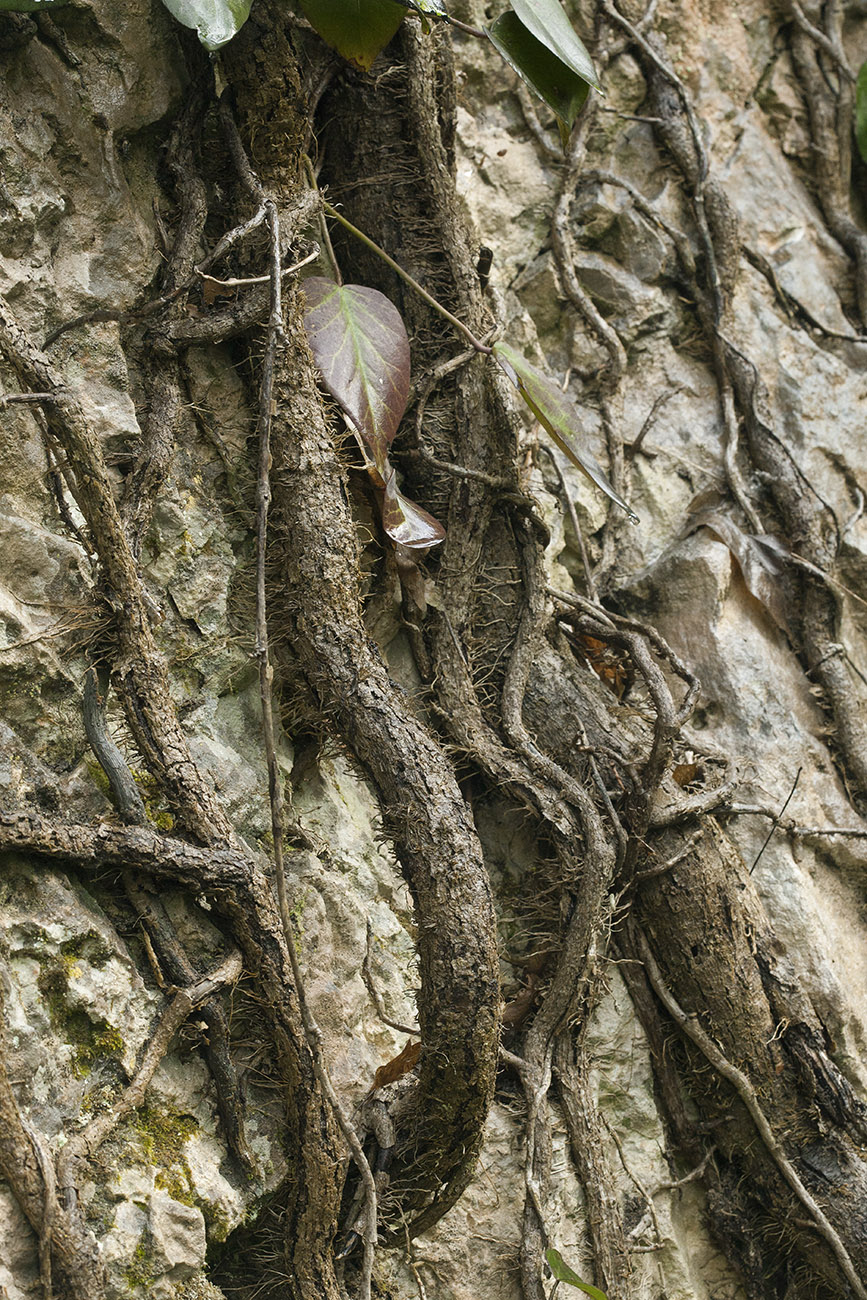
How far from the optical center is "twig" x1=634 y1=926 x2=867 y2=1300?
1.51 meters

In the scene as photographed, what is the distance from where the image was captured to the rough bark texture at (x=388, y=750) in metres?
1.24

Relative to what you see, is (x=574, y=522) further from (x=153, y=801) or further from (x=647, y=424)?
(x=153, y=801)

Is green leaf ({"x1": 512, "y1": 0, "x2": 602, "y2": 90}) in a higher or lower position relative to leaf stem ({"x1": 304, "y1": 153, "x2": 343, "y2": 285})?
higher

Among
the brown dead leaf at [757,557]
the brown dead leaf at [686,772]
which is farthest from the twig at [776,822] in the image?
the brown dead leaf at [757,557]

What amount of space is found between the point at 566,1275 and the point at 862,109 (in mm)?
2382

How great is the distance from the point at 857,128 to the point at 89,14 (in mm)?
1743

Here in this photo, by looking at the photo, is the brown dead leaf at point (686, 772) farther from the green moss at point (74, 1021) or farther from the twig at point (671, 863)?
the green moss at point (74, 1021)

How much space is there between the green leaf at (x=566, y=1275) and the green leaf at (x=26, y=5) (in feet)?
5.59

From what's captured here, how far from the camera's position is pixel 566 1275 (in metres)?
1.37

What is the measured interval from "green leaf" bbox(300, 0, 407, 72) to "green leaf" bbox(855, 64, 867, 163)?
1.34 meters

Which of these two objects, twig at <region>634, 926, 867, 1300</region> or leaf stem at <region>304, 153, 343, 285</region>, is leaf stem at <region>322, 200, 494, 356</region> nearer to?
leaf stem at <region>304, 153, 343, 285</region>

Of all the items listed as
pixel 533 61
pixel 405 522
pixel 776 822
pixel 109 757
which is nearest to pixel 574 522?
pixel 405 522

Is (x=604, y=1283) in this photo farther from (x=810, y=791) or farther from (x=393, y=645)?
(x=393, y=645)

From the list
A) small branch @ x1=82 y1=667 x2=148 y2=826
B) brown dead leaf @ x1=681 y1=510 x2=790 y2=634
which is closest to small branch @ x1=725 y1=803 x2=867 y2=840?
brown dead leaf @ x1=681 y1=510 x2=790 y2=634
